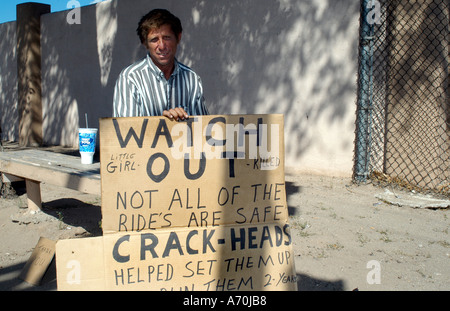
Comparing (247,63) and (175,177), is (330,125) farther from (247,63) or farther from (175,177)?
(175,177)

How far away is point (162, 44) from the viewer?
2.69 metres

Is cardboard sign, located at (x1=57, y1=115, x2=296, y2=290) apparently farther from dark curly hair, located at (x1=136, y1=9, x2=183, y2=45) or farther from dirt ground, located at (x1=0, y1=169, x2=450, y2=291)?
dirt ground, located at (x1=0, y1=169, x2=450, y2=291)

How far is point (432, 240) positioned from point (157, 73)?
109 inches

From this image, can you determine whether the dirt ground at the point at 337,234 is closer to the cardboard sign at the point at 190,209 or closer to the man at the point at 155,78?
the cardboard sign at the point at 190,209

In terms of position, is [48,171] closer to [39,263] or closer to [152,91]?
[39,263]

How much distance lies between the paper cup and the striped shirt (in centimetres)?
102

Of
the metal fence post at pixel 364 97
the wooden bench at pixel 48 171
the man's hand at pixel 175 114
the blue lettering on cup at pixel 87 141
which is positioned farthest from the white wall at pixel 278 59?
the man's hand at pixel 175 114

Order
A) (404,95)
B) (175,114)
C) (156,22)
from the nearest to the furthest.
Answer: (175,114)
(156,22)
(404,95)

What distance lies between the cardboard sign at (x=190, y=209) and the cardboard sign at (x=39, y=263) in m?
1.28

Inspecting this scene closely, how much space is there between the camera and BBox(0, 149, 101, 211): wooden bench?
3354 millimetres

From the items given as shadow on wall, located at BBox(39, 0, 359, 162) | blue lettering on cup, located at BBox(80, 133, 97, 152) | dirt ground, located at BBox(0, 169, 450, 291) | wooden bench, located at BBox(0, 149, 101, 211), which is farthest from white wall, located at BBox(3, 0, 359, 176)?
blue lettering on cup, located at BBox(80, 133, 97, 152)

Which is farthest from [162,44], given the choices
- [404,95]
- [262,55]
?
[262,55]

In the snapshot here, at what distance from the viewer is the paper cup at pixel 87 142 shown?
3615 millimetres

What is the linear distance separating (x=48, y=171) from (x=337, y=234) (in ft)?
8.22
